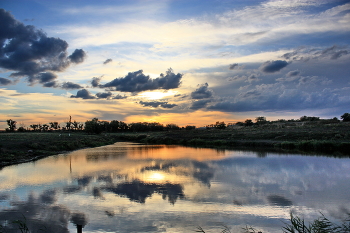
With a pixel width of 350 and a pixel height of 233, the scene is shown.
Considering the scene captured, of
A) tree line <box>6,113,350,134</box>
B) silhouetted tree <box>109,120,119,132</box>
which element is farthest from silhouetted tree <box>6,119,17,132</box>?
silhouetted tree <box>109,120,119,132</box>

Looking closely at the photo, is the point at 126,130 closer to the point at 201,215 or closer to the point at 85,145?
the point at 85,145

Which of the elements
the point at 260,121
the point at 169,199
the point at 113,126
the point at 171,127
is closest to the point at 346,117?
the point at 260,121

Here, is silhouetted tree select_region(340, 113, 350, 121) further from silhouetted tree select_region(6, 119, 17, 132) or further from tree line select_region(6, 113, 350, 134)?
silhouetted tree select_region(6, 119, 17, 132)

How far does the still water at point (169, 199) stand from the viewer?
9.04 metres

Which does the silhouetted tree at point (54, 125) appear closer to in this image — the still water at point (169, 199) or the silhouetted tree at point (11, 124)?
the silhouetted tree at point (11, 124)

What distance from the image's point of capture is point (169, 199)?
12.0 meters

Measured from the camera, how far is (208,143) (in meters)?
56.7

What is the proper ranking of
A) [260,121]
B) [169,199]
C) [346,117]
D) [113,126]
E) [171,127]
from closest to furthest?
[169,199] → [346,117] → [260,121] → [113,126] → [171,127]

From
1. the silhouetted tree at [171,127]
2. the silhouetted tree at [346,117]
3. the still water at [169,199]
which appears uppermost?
the silhouetted tree at [346,117]

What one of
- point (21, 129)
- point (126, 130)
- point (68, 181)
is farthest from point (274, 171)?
point (126, 130)

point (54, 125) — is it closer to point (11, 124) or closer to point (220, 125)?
point (11, 124)

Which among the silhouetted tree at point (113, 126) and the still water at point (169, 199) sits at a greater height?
the silhouetted tree at point (113, 126)

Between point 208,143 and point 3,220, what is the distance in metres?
50.0

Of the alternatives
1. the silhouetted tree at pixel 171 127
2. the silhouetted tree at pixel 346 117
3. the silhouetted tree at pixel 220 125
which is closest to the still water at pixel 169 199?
the silhouetted tree at pixel 346 117
